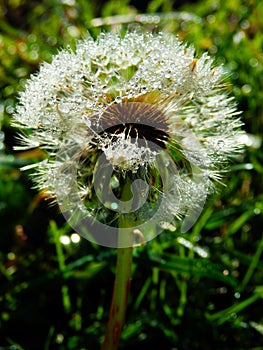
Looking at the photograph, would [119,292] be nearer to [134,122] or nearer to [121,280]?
[121,280]

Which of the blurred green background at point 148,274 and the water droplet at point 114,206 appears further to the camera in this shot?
the blurred green background at point 148,274

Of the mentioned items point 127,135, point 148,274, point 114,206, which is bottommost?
point 148,274

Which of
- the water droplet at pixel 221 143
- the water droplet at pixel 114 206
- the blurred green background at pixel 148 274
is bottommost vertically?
the blurred green background at pixel 148 274

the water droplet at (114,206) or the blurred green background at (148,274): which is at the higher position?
the water droplet at (114,206)

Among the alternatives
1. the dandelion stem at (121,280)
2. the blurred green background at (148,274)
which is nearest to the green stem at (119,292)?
the dandelion stem at (121,280)

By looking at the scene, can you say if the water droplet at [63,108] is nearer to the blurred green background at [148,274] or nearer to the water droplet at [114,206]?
the water droplet at [114,206]

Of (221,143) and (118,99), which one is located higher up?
(118,99)

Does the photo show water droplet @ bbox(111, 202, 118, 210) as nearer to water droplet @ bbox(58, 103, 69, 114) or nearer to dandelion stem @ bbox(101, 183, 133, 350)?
dandelion stem @ bbox(101, 183, 133, 350)

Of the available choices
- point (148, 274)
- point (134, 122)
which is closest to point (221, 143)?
point (134, 122)
